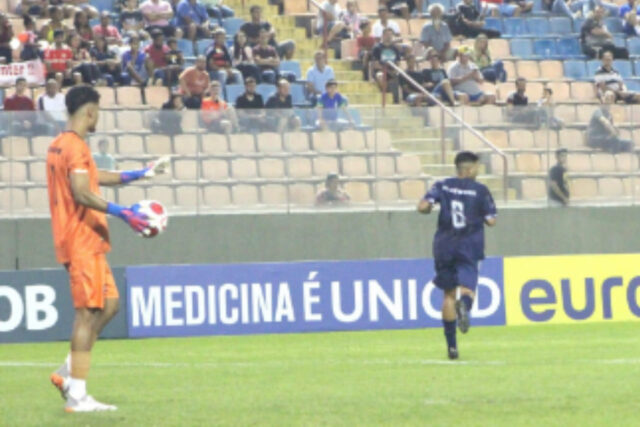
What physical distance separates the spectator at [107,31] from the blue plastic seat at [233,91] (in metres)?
1.92

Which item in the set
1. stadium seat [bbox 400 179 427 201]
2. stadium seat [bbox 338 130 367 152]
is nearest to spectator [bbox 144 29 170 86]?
stadium seat [bbox 338 130 367 152]

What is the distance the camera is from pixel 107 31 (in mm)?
24562

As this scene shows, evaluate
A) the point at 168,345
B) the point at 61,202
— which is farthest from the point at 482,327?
the point at 61,202

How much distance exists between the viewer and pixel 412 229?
78.7 feet

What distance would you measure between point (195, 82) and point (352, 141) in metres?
2.69

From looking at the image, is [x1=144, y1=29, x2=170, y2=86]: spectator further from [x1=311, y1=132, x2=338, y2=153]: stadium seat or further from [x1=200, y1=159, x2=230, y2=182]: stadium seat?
[x1=311, y1=132, x2=338, y2=153]: stadium seat

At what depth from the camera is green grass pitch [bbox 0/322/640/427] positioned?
377 inches

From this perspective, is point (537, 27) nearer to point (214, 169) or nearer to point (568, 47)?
point (568, 47)

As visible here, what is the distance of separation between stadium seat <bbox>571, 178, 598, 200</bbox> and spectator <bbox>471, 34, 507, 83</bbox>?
135 inches

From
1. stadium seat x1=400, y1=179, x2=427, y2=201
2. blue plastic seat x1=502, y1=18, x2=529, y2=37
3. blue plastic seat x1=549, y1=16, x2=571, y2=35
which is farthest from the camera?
blue plastic seat x1=549, y1=16, x2=571, y2=35

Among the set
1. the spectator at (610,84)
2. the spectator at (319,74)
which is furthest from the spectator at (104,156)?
the spectator at (610,84)

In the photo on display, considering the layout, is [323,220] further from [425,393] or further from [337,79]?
[425,393]

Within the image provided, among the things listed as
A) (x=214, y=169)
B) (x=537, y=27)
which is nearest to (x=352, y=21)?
(x=537, y=27)

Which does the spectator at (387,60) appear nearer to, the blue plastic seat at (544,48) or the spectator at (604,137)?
the spectator at (604,137)
